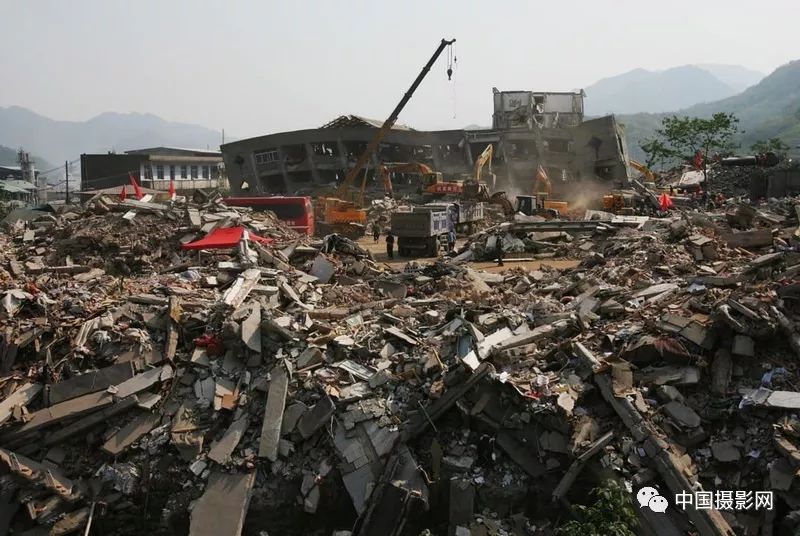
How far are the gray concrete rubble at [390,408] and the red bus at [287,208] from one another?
24.0ft

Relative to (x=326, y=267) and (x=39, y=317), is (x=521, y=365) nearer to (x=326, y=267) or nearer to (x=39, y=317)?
(x=326, y=267)

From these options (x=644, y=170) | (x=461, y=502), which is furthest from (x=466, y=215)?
(x=644, y=170)

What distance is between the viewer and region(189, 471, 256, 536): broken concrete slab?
7.02 m

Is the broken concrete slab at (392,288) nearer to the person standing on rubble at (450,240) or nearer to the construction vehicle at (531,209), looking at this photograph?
the person standing on rubble at (450,240)

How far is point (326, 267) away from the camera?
13.5m

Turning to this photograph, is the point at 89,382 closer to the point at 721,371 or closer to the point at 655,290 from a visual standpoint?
the point at 721,371

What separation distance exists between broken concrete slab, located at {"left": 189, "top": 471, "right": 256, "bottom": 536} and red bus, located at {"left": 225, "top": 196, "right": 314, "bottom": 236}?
36.0ft

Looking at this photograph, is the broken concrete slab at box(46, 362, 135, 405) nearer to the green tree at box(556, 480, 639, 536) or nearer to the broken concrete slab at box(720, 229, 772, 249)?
the green tree at box(556, 480, 639, 536)

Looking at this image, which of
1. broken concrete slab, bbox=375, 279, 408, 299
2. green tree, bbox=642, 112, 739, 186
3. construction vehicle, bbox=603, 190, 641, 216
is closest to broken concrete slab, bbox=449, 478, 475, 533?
broken concrete slab, bbox=375, 279, 408, 299

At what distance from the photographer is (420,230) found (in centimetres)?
2027

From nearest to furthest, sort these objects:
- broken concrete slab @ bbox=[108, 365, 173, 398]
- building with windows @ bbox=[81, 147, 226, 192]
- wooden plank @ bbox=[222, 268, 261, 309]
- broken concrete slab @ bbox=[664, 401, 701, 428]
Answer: broken concrete slab @ bbox=[664, 401, 701, 428] → broken concrete slab @ bbox=[108, 365, 173, 398] → wooden plank @ bbox=[222, 268, 261, 309] → building with windows @ bbox=[81, 147, 226, 192]

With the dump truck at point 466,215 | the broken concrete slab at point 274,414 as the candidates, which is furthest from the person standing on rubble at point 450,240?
the broken concrete slab at point 274,414

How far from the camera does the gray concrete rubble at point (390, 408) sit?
6.93 meters

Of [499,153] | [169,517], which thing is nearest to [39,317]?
[169,517]
